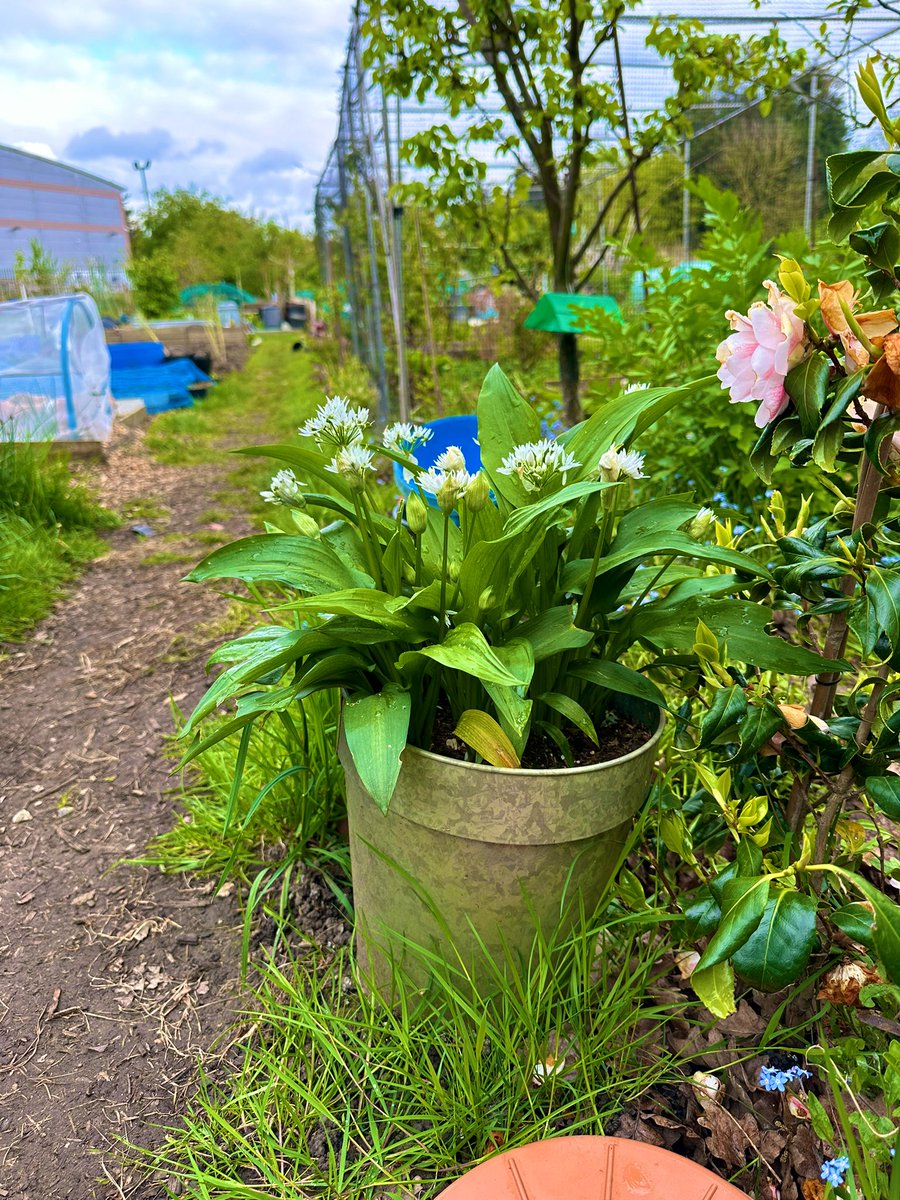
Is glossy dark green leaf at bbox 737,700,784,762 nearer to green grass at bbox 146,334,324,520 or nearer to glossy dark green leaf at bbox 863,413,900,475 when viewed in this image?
glossy dark green leaf at bbox 863,413,900,475

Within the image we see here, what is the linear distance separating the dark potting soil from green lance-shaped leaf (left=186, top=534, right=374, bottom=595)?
0.84 ft

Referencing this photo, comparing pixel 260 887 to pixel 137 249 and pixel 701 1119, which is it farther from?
pixel 137 249

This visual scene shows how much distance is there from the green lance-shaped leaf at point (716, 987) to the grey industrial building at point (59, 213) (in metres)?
20.1

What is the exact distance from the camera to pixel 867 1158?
0.84 metres

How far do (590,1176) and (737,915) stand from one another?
0.31m

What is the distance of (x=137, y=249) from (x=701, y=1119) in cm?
3168

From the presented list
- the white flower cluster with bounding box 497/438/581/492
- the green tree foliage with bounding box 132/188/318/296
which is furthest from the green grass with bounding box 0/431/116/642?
the green tree foliage with bounding box 132/188/318/296

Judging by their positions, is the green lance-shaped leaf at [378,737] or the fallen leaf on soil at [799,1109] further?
the fallen leaf on soil at [799,1109]

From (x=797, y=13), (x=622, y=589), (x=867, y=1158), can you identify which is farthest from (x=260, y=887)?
(x=797, y=13)

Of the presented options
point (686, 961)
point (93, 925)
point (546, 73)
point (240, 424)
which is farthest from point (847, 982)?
point (240, 424)

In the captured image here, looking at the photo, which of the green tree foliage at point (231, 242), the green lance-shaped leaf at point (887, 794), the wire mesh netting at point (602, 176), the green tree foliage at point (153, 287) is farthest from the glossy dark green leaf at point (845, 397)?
the green tree foliage at point (231, 242)

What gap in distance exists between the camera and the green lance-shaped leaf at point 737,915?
0.85 m

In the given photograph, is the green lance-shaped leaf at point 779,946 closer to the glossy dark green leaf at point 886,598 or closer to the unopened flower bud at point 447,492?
the glossy dark green leaf at point 886,598

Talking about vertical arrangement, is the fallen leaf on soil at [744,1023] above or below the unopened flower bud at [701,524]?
below
